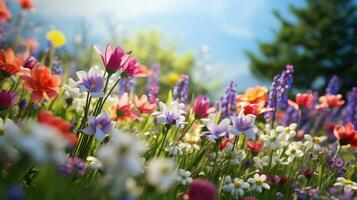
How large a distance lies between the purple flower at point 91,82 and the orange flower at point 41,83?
0.12 metres

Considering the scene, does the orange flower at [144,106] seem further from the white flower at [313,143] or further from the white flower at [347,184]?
the white flower at [347,184]

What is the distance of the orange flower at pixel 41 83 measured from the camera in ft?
7.52

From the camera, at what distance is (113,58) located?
92.4 inches

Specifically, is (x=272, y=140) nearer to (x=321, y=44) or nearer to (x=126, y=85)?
(x=126, y=85)

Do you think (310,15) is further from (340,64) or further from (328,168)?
(328,168)

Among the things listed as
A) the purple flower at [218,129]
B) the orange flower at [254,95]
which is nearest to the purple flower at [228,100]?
the orange flower at [254,95]

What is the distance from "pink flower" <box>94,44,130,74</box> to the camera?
2342 millimetres

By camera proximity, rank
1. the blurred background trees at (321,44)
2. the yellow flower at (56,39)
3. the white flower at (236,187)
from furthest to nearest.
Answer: the blurred background trees at (321,44)
the yellow flower at (56,39)
the white flower at (236,187)

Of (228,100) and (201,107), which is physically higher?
(228,100)

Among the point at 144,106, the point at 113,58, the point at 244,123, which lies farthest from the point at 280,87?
the point at 113,58

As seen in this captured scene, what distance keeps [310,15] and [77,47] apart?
17.5 m

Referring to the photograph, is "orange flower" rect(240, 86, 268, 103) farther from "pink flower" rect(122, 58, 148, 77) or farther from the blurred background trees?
the blurred background trees

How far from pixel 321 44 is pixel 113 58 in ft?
71.9

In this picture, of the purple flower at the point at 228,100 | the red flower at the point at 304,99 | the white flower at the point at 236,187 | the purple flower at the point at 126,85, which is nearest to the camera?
the white flower at the point at 236,187
